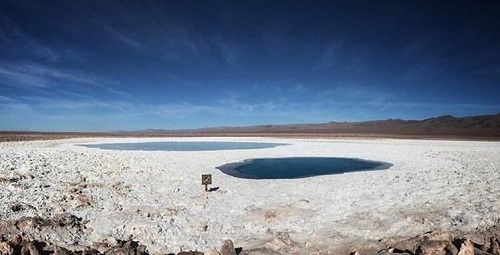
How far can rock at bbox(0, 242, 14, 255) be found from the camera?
5.77 metres

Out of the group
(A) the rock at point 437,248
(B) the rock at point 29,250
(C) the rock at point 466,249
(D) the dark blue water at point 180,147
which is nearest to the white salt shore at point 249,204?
(B) the rock at point 29,250

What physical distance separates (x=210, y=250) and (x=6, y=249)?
301 centimetres

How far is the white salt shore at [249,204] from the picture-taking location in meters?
7.55

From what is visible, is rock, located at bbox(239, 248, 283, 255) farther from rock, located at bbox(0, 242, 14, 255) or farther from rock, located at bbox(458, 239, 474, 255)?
rock, located at bbox(0, 242, 14, 255)

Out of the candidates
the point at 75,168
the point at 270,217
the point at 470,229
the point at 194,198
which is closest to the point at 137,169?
the point at 75,168

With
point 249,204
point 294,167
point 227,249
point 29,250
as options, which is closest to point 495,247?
point 227,249

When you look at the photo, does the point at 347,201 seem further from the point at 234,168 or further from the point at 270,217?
the point at 234,168

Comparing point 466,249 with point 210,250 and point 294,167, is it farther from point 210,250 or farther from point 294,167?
point 294,167

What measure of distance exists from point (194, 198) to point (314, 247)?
14.5ft

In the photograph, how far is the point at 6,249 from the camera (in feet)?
19.0

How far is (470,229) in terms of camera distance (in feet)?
25.4

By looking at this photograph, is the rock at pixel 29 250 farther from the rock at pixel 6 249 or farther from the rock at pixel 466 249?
the rock at pixel 466 249

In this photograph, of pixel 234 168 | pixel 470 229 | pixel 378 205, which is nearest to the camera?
pixel 470 229

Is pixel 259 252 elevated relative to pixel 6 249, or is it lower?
lower
